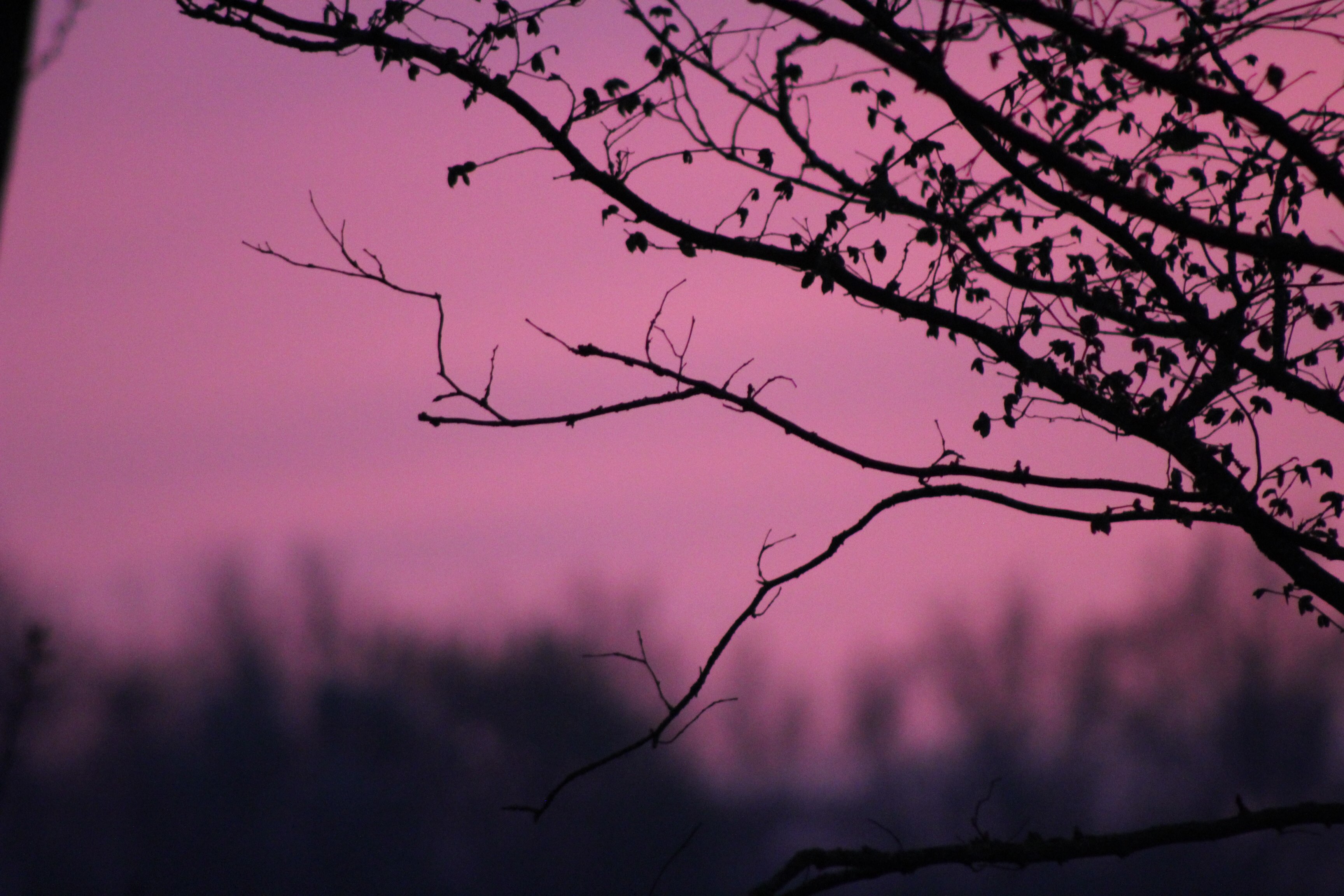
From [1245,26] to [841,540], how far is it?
299 centimetres

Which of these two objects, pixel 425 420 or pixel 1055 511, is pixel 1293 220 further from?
pixel 425 420

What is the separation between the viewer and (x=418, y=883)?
54969 millimetres

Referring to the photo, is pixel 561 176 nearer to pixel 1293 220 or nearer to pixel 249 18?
pixel 249 18

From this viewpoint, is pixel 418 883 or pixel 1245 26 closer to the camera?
pixel 1245 26

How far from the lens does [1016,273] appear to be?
6.12m

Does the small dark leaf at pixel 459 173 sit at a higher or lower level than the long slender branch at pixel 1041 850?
higher

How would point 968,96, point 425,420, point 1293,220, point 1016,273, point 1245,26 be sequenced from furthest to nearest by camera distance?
point 1293,220, point 1016,273, point 425,420, point 1245,26, point 968,96

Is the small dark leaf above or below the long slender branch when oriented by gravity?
above

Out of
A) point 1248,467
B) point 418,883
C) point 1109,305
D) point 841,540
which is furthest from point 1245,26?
point 418,883

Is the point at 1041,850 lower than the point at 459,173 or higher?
lower

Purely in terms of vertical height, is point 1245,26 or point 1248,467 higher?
point 1245,26

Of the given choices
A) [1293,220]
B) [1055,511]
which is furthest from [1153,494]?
[1293,220]

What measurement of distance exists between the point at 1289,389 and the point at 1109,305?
3.47 ft

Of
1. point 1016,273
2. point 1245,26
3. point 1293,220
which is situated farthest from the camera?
point 1293,220
